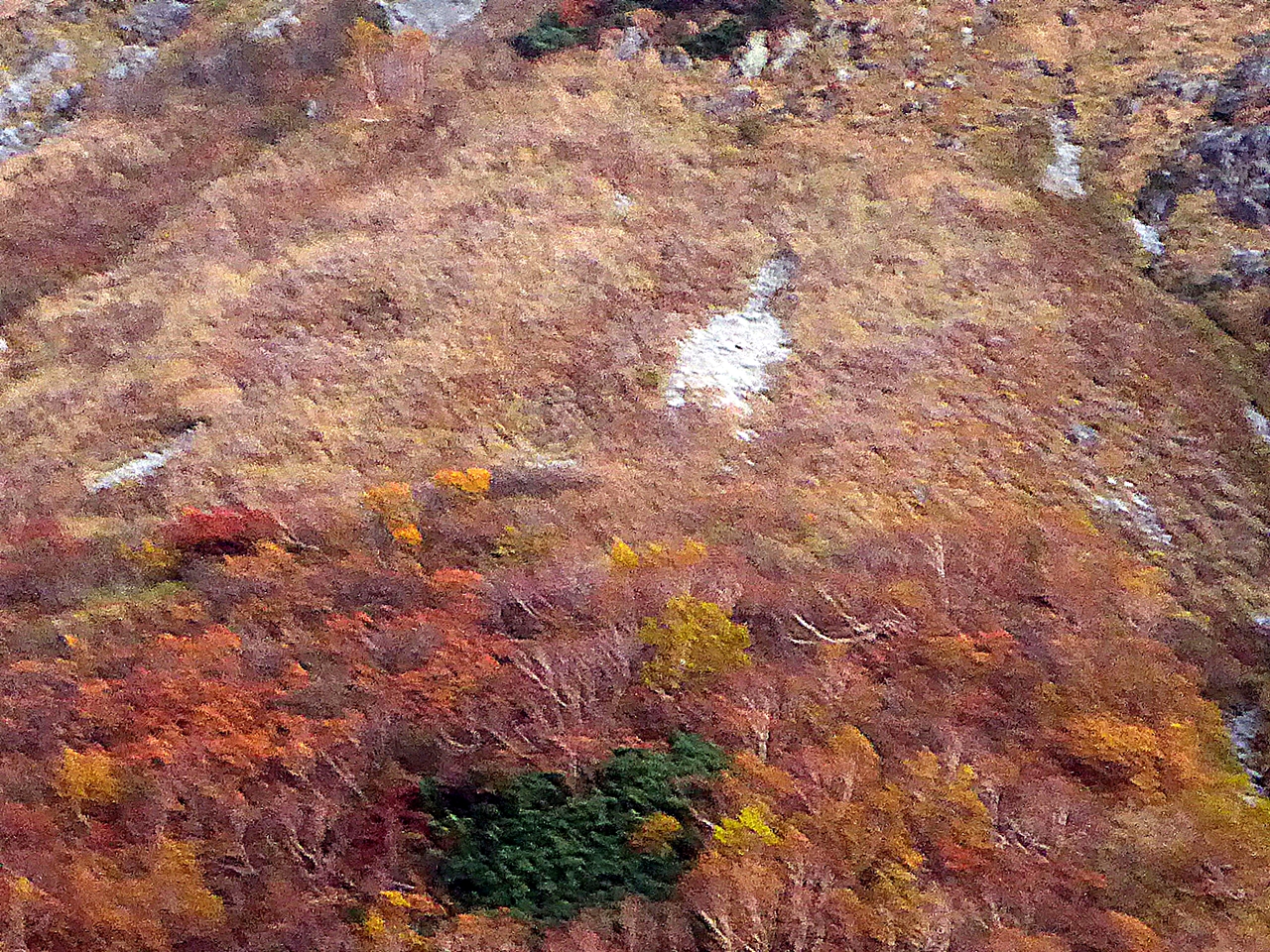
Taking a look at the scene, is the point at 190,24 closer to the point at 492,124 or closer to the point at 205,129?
the point at 205,129

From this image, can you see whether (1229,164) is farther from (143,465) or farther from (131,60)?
(131,60)

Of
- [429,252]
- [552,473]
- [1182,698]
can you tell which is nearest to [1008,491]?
[1182,698]

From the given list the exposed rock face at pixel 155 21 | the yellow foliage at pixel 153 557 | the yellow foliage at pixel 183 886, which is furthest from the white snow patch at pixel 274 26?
the yellow foliage at pixel 183 886

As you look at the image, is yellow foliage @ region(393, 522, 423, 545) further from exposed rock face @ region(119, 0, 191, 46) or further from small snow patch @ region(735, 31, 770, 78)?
exposed rock face @ region(119, 0, 191, 46)

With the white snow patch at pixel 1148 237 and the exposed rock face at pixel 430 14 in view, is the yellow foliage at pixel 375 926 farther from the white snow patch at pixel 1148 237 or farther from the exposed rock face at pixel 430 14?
the exposed rock face at pixel 430 14

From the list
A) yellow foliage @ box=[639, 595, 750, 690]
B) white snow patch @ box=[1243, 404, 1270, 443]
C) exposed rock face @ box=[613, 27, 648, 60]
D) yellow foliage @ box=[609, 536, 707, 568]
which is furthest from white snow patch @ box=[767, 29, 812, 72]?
yellow foliage @ box=[639, 595, 750, 690]

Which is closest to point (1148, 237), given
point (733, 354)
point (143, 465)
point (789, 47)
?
point (733, 354)

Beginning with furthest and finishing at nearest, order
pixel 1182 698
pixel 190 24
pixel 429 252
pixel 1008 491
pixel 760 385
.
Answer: pixel 190 24 → pixel 429 252 → pixel 760 385 → pixel 1008 491 → pixel 1182 698
